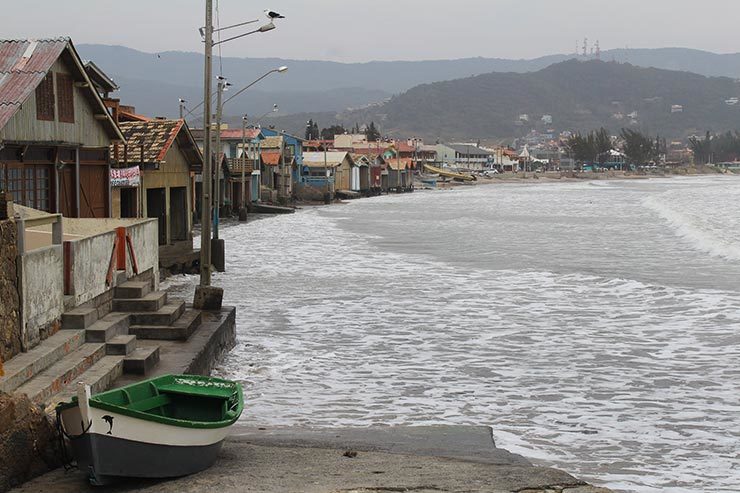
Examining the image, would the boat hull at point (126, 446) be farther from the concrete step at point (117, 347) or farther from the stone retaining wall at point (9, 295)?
the concrete step at point (117, 347)

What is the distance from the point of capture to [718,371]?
55.0 feet

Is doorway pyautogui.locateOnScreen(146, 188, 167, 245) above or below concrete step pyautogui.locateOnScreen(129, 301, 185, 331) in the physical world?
above

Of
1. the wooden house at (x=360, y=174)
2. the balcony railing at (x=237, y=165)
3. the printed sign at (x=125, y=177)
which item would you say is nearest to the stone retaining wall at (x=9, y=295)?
the printed sign at (x=125, y=177)

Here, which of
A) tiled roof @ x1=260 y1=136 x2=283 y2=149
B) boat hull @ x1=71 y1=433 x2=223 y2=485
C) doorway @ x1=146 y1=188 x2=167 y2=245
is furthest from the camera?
tiled roof @ x1=260 y1=136 x2=283 y2=149

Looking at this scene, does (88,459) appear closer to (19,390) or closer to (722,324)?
(19,390)

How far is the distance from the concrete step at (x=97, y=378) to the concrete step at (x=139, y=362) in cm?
12

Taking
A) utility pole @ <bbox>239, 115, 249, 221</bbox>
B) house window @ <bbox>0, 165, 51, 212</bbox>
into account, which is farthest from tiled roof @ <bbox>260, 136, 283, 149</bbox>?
house window @ <bbox>0, 165, 51, 212</bbox>

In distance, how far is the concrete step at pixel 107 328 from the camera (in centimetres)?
1409

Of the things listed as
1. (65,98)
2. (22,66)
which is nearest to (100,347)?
(22,66)

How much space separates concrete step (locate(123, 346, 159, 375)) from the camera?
1378 centimetres

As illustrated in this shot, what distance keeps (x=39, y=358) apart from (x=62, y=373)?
0.31 metres

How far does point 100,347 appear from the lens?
13758 millimetres

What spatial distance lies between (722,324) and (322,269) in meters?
15.6

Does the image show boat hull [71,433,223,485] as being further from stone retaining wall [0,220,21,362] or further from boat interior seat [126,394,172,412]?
stone retaining wall [0,220,21,362]
